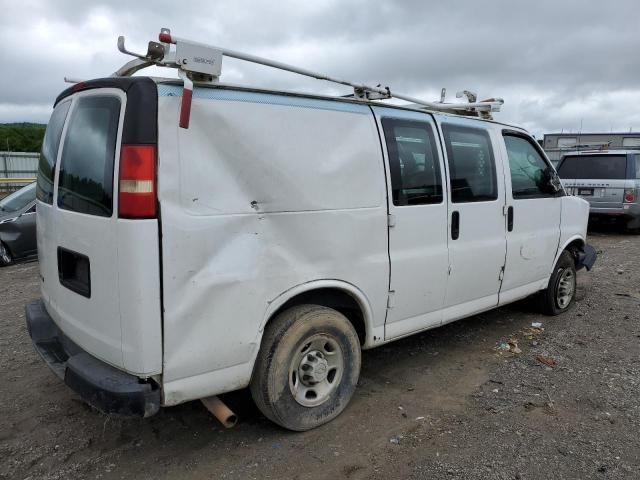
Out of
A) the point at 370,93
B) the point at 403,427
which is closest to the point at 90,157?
the point at 370,93

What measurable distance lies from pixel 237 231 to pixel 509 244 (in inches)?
113

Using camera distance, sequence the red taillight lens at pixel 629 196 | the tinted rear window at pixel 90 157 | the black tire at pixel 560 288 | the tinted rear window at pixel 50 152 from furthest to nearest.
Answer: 1. the red taillight lens at pixel 629 196
2. the black tire at pixel 560 288
3. the tinted rear window at pixel 50 152
4. the tinted rear window at pixel 90 157

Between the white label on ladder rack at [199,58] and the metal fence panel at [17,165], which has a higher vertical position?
the white label on ladder rack at [199,58]

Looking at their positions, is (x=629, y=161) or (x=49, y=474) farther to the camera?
(x=629, y=161)

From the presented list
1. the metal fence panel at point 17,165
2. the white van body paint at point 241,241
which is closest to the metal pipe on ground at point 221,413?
the white van body paint at point 241,241

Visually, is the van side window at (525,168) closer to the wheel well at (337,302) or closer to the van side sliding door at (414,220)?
the van side sliding door at (414,220)

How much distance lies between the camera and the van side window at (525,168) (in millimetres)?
4773

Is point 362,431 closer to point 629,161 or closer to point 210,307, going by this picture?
point 210,307

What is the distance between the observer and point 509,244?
464 centimetres

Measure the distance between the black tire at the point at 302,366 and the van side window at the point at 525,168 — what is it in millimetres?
2376

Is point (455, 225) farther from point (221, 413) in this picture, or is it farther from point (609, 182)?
point (609, 182)

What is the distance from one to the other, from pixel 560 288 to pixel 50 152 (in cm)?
522

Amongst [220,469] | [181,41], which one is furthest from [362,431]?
[181,41]

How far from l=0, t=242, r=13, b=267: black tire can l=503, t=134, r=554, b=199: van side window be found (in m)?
7.85
